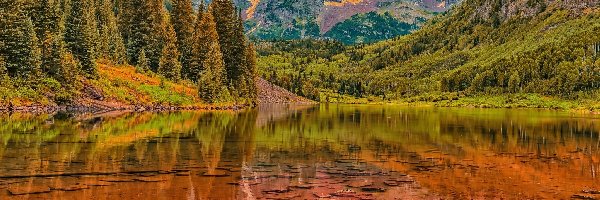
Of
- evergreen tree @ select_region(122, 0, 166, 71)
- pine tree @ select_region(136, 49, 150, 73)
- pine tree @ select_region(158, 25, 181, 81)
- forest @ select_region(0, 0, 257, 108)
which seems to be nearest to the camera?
forest @ select_region(0, 0, 257, 108)

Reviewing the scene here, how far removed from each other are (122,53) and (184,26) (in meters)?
16.1

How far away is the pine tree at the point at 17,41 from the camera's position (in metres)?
67.6

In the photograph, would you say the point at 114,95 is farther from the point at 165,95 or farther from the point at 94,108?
the point at 165,95

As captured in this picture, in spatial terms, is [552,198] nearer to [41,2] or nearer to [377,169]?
[377,169]

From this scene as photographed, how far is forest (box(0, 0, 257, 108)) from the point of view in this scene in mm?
69125

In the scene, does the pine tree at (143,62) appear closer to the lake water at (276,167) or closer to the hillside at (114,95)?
the hillside at (114,95)

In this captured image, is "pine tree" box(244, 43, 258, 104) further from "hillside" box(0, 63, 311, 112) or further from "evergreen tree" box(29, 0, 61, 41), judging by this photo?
"evergreen tree" box(29, 0, 61, 41)

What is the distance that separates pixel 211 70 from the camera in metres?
96.4

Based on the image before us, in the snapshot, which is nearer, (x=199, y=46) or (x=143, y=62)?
(x=143, y=62)

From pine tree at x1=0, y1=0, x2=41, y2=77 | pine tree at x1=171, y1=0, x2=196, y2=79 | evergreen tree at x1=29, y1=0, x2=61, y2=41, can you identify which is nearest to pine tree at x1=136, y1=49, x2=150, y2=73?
pine tree at x1=171, y1=0, x2=196, y2=79

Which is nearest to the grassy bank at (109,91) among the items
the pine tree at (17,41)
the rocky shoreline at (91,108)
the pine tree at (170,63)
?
the rocky shoreline at (91,108)

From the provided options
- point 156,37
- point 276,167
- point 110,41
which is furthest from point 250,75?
point 276,167

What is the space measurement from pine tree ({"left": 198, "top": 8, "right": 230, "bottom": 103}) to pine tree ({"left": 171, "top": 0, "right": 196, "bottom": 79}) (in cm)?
667

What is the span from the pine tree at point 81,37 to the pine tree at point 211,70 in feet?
64.3
